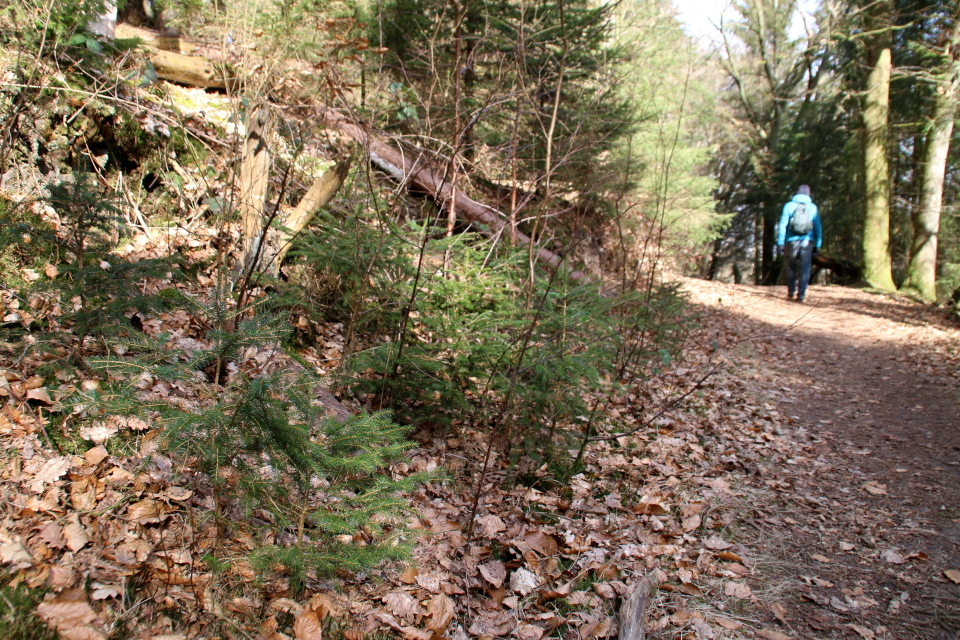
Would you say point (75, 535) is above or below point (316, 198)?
below

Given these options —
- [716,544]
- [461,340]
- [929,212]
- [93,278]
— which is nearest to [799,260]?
[929,212]

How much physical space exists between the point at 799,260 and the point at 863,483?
26.5ft

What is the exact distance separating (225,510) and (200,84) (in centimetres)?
660

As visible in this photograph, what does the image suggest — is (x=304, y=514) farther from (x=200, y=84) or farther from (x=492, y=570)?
(x=200, y=84)

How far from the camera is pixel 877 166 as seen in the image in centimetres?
1322

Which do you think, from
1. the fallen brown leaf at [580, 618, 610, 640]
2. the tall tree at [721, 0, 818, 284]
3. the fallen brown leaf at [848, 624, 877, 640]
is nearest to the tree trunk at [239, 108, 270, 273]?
the fallen brown leaf at [580, 618, 610, 640]

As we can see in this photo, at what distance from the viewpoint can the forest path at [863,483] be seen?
9.74 feet

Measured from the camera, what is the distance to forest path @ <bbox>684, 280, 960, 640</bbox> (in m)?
2.97

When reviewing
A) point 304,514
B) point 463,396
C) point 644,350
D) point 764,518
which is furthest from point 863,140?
point 304,514

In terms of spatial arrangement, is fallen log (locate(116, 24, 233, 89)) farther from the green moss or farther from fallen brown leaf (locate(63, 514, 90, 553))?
the green moss

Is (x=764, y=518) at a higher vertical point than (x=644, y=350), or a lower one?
lower

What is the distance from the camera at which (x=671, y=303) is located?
572cm

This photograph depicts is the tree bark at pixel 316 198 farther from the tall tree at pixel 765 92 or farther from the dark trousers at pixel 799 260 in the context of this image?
the tall tree at pixel 765 92

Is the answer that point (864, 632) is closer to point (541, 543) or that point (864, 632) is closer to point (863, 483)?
point (541, 543)
